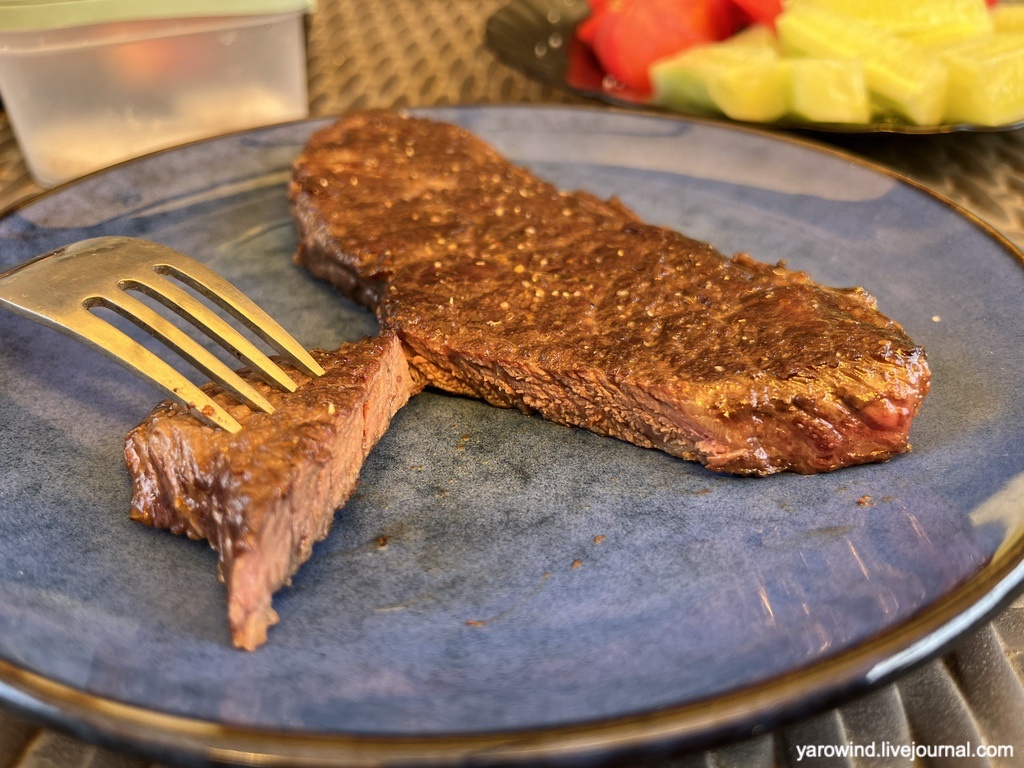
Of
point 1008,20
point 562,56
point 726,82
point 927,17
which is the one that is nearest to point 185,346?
point 726,82

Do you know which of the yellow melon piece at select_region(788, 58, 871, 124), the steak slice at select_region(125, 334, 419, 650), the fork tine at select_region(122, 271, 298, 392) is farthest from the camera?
the yellow melon piece at select_region(788, 58, 871, 124)

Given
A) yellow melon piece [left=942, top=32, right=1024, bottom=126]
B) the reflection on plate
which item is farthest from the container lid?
yellow melon piece [left=942, top=32, right=1024, bottom=126]

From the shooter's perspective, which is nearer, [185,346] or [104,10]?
[185,346]

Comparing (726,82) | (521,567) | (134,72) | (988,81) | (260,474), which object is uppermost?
(988,81)

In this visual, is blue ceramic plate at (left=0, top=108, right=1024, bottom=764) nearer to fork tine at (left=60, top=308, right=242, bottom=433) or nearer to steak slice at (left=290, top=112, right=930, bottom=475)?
steak slice at (left=290, top=112, right=930, bottom=475)

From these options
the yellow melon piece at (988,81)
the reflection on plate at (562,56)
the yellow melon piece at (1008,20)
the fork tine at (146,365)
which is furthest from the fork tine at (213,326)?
the yellow melon piece at (1008,20)

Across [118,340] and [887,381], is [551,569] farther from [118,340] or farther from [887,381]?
[118,340]

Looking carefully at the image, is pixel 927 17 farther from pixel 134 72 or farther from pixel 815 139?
pixel 134 72
